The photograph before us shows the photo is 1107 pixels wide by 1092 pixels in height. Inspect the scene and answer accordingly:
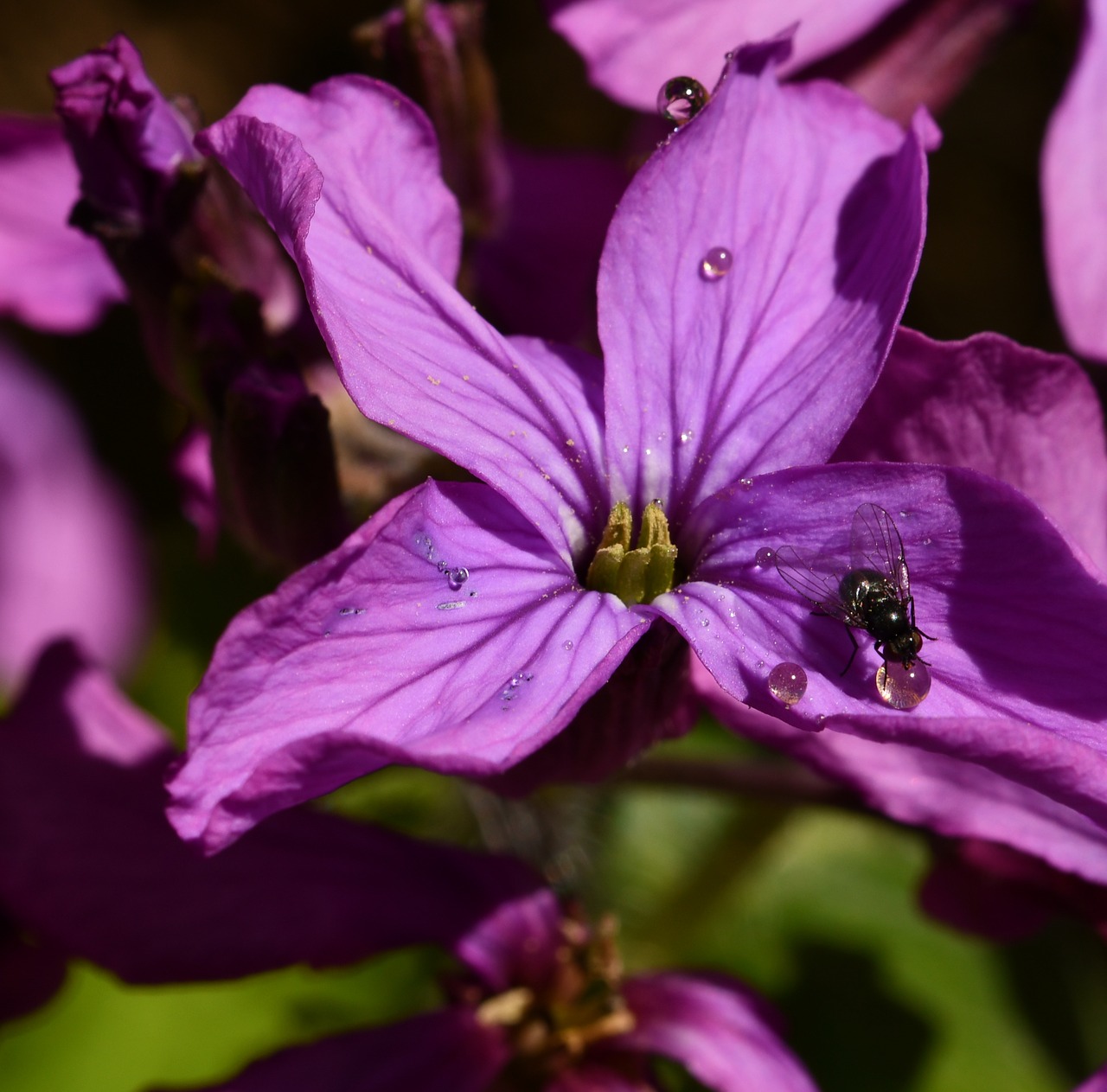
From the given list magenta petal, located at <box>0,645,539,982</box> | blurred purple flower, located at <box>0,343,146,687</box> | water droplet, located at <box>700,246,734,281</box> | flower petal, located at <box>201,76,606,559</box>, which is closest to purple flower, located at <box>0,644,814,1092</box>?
magenta petal, located at <box>0,645,539,982</box>

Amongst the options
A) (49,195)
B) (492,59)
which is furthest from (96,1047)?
(492,59)

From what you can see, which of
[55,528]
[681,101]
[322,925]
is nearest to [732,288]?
[681,101]

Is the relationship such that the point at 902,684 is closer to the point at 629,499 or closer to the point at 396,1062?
the point at 629,499

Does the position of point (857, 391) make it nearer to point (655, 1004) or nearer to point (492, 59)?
point (655, 1004)

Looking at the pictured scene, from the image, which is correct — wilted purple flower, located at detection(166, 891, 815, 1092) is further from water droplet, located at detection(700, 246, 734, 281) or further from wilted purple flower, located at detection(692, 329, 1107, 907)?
water droplet, located at detection(700, 246, 734, 281)

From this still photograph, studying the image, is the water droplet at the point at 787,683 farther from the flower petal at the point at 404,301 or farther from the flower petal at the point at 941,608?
the flower petal at the point at 404,301
